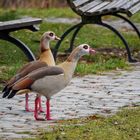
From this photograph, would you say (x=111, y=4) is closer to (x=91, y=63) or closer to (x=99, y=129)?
(x=91, y=63)

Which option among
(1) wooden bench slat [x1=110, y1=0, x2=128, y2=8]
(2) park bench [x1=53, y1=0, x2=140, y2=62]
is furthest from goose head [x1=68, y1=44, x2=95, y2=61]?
(1) wooden bench slat [x1=110, y1=0, x2=128, y2=8]

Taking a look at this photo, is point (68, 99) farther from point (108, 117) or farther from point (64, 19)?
point (64, 19)

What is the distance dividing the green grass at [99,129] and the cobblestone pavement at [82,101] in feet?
0.68

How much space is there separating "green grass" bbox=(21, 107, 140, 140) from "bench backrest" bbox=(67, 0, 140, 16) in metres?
3.88

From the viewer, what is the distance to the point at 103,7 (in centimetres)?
1220

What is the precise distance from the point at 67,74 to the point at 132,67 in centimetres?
393

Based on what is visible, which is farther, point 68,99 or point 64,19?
point 64,19

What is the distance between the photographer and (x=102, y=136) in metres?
7.04

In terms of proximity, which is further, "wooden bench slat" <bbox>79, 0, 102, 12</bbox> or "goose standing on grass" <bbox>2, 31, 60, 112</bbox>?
"wooden bench slat" <bbox>79, 0, 102, 12</bbox>

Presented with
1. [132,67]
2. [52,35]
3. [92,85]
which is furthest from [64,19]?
[52,35]

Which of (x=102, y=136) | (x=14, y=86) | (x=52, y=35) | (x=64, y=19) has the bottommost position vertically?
(x=102, y=136)

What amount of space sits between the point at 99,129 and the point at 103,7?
5.10 metres

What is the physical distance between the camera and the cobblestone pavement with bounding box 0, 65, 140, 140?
7.61 meters

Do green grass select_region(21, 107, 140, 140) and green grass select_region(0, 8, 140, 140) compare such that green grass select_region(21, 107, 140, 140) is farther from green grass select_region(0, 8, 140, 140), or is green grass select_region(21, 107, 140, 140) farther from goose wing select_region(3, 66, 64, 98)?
goose wing select_region(3, 66, 64, 98)
